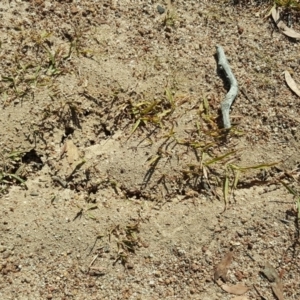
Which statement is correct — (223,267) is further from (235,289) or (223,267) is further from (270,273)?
(270,273)

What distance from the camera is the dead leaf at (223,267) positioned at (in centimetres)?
269

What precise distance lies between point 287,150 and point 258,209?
380mm

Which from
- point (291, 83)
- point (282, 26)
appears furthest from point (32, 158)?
point (282, 26)

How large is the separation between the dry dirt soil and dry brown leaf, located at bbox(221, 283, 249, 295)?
22 millimetres

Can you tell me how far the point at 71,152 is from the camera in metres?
2.82

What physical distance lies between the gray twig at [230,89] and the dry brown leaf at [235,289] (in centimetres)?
86

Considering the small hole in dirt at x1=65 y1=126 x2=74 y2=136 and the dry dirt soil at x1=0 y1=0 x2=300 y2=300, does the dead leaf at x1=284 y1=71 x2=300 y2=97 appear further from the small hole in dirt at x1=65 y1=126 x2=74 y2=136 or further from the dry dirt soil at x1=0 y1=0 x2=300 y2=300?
the small hole in dirt at x1=65 y1=126 x2=74 y2=136

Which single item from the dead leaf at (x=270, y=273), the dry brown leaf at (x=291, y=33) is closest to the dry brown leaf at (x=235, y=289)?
the dead leaf at (x=270, y=273)

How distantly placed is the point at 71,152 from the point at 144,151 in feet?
1.31

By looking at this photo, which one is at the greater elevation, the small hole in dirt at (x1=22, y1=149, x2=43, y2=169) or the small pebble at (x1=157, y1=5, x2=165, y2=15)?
the small pebble at (x1=157, y1=5, x2=165, y2=15)

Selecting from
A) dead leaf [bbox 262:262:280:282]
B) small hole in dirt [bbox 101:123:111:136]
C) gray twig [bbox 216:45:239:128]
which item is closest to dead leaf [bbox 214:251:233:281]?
dead leaf [bbox 262:262:280:282]

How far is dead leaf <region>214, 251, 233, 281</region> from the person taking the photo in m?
2.69

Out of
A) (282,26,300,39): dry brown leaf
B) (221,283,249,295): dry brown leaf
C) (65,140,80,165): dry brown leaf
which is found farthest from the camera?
(282,26,300,39): dry brown leaf

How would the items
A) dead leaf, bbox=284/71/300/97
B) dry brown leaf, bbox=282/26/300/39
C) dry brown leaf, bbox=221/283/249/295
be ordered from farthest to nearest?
dry brown leaf, bbox=282/26/300/39 < dead leaf, bbox=284/71/300/97 < dry brown leaf, bbox=221/283/249/295
